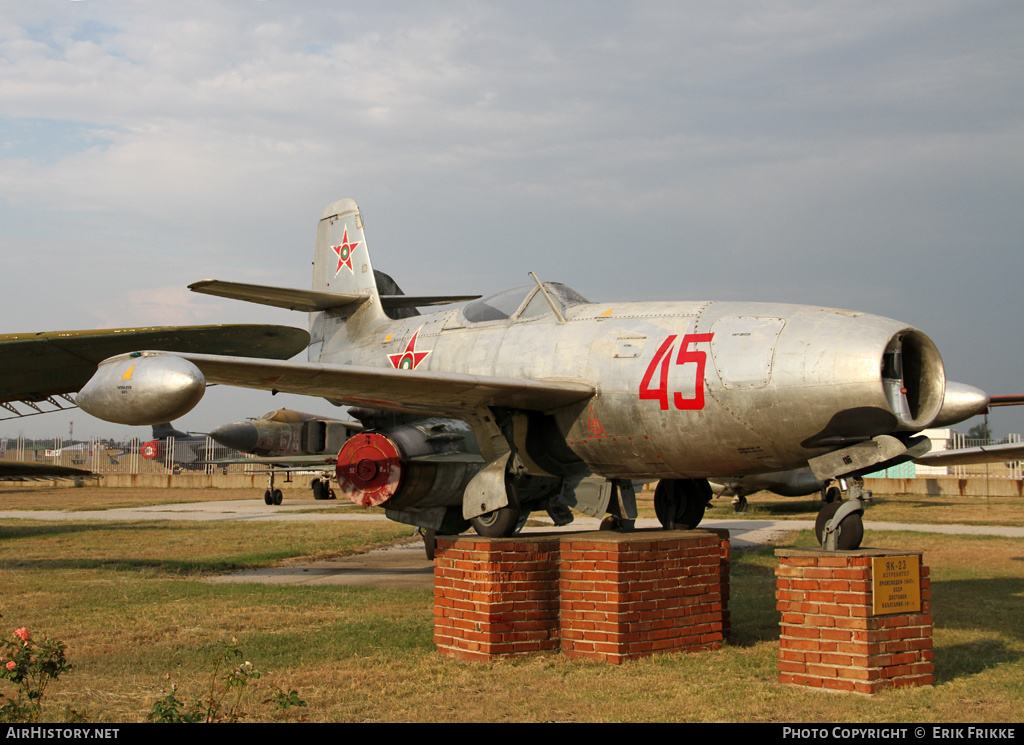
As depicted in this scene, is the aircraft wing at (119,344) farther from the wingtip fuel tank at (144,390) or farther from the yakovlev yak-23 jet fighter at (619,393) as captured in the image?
the wingtip fuel tank at (144,390)

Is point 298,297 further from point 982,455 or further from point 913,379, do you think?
point 982,455

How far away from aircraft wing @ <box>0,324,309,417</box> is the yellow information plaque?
25.0ft

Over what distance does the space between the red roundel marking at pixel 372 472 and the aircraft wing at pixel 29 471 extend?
577 inches

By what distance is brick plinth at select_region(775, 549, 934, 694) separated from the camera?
544 cm

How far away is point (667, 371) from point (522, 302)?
85.9 inches

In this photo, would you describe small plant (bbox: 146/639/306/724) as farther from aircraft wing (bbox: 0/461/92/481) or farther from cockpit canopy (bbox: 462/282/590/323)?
aircraft wing (bbox: 0/461/92/481)

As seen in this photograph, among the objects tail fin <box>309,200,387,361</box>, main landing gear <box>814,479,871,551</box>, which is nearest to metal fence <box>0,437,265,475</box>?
tail fin <box>309,200,387,361</box>

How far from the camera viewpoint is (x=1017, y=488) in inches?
1430

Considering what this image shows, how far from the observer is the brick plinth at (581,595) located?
6.48 metres

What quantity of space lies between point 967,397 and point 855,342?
78.6 inches

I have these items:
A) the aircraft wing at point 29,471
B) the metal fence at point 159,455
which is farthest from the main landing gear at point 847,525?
the metal fence at point 159,455

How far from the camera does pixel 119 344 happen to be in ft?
36.4

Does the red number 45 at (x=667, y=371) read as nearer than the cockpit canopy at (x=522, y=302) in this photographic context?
Yes
